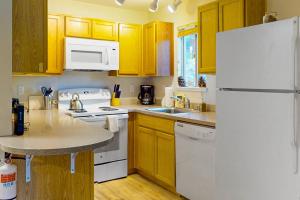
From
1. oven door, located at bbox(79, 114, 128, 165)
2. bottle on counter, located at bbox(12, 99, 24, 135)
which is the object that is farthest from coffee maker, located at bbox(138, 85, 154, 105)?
bottle on counter, located at bbox(12, 99, 24, 135)

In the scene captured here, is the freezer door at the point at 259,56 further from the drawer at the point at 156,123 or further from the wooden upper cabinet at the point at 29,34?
the wooden upper cabinet at the point at 29,34

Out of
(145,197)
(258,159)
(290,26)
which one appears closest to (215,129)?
(258,159)

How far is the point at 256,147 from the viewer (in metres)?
1.94

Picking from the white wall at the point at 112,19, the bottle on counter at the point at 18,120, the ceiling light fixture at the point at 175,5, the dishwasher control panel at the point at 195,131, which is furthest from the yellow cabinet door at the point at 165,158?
the bottle on counter at the point at 18,120

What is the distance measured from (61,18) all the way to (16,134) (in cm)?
222

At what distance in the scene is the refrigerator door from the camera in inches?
68.2

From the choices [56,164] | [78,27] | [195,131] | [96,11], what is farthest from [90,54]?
[56,164]

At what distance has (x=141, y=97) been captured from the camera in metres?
4.45

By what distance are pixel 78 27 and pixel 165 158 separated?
2013 mm

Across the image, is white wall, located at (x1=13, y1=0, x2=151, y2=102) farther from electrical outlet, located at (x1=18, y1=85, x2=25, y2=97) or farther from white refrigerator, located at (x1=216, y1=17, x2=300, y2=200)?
white refrigerator, located at (x1=216, y1=17, x2=300, y2=200)

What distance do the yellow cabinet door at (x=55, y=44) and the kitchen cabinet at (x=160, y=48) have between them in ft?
4.03

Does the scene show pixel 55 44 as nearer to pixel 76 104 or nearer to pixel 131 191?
pixel 76 104

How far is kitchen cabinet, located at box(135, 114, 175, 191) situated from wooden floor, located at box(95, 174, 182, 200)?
0.10m

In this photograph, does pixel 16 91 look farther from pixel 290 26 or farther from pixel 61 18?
pixel 290 26
